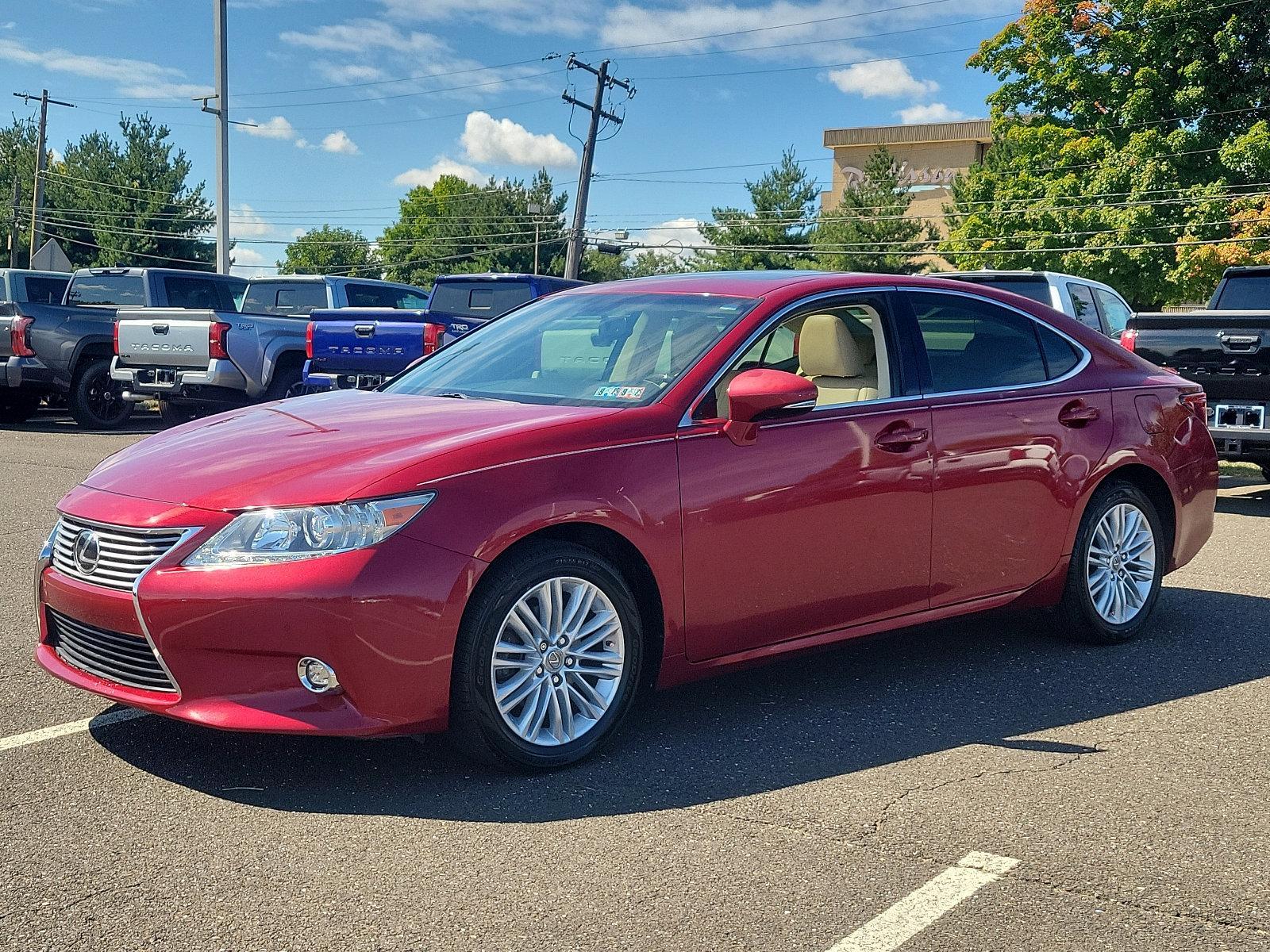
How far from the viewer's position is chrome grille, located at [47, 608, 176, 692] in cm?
400

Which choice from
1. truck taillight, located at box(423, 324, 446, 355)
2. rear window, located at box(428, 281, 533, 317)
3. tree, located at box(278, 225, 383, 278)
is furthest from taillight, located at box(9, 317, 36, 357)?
tree, located at box(278, 225, 383, 278)


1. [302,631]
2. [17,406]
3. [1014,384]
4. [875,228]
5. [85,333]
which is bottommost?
[17,406]

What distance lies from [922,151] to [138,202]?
46.4m

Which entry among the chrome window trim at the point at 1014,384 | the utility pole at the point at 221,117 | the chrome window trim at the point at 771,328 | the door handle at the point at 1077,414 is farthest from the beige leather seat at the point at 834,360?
the utility pole at the point at 221,117

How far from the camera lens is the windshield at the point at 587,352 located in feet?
15.7

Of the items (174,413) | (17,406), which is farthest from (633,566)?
(17,406)

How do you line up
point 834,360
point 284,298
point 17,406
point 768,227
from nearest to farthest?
point 834,360
point 17,406
point 284,298
point 768,227

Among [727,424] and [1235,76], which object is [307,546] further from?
[1235,76]

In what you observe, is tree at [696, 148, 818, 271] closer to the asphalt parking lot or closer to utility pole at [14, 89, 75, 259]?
utility pole at [14, 89, 75, 259]

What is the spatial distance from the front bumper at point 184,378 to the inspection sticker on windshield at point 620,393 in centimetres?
1163

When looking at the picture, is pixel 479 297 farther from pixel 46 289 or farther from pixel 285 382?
pixel 46 289

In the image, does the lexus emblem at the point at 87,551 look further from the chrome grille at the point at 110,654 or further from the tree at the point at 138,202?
the tree at the point at 138,202

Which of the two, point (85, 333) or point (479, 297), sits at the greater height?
point (479, 297)

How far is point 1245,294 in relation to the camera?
1336 cm
